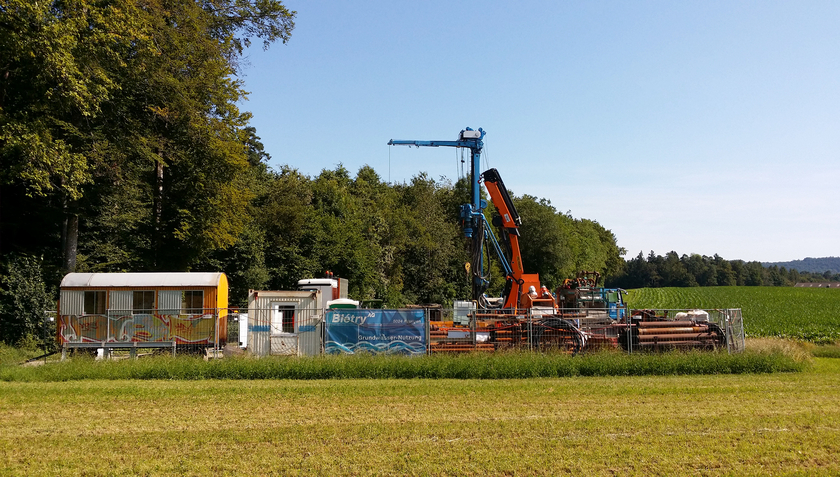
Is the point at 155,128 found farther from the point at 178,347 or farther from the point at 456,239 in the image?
the point at 456,239

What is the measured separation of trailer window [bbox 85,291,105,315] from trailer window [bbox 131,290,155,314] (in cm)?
118

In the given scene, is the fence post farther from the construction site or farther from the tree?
the tree

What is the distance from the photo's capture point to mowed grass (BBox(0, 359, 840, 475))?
9.16 m

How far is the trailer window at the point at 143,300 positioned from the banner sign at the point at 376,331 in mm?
7243

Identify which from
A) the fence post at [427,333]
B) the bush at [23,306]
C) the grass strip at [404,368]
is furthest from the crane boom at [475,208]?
the bush at [23,306]

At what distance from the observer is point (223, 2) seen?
1454 inches

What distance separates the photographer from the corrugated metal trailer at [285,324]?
23.1m

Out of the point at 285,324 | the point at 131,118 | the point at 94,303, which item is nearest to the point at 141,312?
the point at 94,303

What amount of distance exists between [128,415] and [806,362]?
19.4m

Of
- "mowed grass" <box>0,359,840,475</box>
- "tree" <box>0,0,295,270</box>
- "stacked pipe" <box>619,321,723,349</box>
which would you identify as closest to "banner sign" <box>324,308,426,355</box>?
"mowed grass" <box>0,359,840,475</box>

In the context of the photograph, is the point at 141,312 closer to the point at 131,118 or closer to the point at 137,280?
the point at 137,280

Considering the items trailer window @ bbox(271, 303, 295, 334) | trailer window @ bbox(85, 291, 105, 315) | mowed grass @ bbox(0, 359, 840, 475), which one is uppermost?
trailer window @ bbox(85, 291, 105, 315)

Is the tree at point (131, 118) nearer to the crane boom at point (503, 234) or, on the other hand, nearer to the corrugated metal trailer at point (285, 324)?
the corrugated metal trailer at point (285, 324)

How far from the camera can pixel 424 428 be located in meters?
11.4
